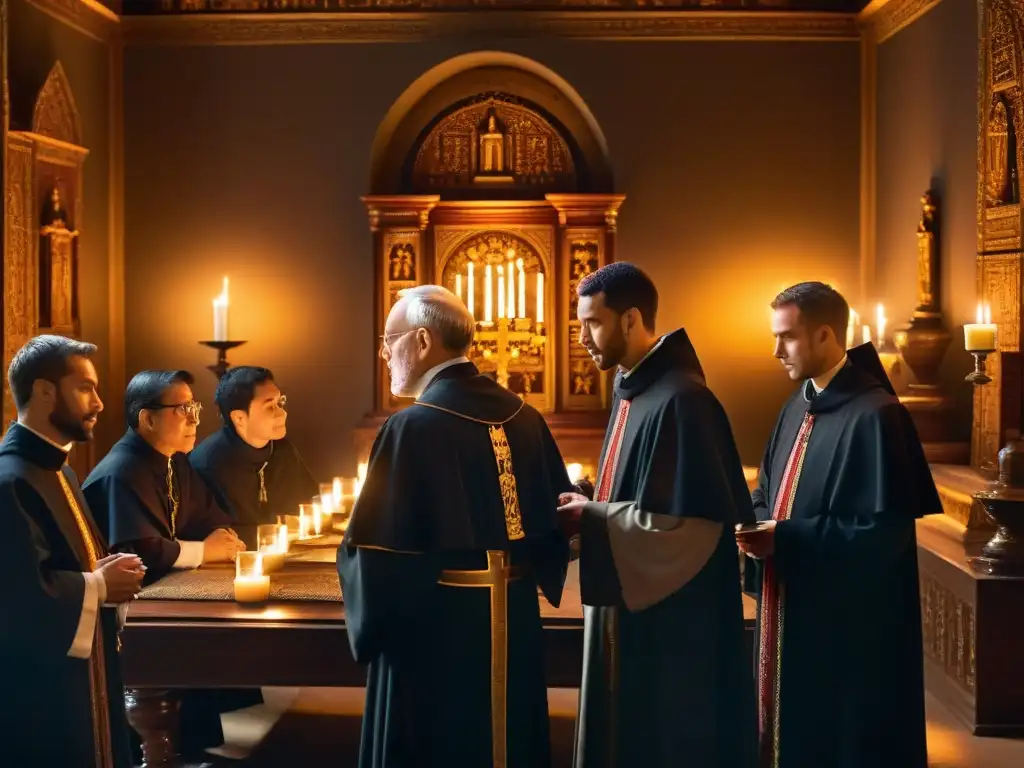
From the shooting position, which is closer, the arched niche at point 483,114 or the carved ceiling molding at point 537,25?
the carved ceiling molding at point 537,25

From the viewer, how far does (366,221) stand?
991 cm

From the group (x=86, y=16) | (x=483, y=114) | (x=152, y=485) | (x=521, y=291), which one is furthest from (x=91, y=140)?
(x=152, y=485)

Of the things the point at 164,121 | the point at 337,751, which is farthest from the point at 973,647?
the point at 164,121

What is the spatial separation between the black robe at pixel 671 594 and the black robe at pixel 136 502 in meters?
1.85

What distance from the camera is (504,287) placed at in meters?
9.98

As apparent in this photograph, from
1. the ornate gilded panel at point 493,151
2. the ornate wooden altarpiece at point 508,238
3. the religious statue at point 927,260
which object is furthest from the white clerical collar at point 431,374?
the ornate gilded panel at point 493,151

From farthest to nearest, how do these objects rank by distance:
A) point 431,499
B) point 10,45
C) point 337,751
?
point 10,45 < point 337,751 < point 431,499

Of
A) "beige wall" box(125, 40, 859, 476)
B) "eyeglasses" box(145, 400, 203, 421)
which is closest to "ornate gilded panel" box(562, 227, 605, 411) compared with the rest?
"beige wall" box(125, 40, 859, 476)

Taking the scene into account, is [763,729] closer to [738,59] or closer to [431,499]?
[431,499]

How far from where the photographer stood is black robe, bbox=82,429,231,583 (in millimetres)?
4980

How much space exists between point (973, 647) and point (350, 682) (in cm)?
280

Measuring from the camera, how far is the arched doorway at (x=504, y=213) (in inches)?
387

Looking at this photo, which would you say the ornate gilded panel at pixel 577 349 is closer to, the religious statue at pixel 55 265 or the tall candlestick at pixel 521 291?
the tall candlestick at pixel 521 291

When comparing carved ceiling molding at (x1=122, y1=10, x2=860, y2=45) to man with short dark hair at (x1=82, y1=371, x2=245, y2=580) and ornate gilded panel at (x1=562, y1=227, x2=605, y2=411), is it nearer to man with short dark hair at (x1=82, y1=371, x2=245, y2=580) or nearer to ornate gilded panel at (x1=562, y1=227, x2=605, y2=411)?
ornate gilded panel at (x1=562, y1=227, x2=605, y2=411)
